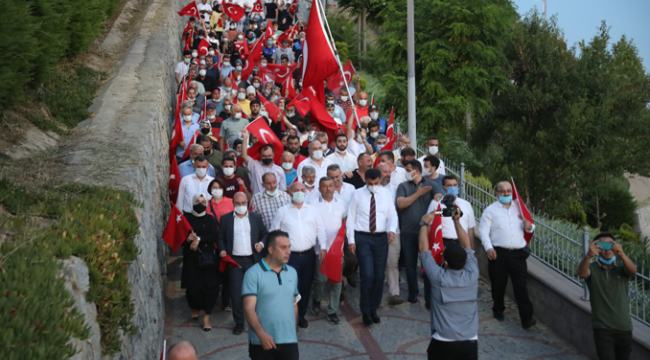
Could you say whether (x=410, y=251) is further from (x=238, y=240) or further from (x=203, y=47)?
(x=203, y=47)

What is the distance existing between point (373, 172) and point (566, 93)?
15.4 m

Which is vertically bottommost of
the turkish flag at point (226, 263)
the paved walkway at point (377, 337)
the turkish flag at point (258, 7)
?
the paved walkway at point (377, 337)

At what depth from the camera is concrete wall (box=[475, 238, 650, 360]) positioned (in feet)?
25.1

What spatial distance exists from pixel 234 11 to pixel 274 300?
19.9 meters

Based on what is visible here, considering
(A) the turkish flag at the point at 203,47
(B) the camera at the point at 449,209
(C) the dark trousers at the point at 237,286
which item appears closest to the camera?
(B) the camera at the point at 449,209

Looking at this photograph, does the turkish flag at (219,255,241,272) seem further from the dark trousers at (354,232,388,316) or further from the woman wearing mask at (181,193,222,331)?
the dark trousers at (354,232,388,316)

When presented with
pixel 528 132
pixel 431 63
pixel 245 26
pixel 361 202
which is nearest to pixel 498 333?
pixel 361 202

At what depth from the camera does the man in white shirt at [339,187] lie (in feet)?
31.7

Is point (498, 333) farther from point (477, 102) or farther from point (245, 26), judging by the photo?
point (245, 26)

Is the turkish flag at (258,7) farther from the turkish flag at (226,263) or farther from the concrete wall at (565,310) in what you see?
the turkish flag at (226,263)

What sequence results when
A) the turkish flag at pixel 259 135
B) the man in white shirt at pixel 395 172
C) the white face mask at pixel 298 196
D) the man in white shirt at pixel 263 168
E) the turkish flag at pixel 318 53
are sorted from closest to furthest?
1. the white face mask at pixel 298 196
2. the man in white shirt at pixel 395 172
3. the man in white shirt at pixel 263 168
4. the turkish flag at pixel 259 135
5. the turkish flag at pixel 318 53

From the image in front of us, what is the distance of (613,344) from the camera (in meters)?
6.87

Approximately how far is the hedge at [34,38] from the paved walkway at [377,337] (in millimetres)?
3639

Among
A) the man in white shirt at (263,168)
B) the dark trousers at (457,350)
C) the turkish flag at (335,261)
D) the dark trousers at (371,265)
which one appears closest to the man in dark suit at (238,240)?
the turkish flag at (335,261)
